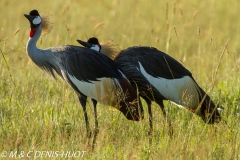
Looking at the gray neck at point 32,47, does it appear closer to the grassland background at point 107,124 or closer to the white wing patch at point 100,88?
the grassland background at point 107,124

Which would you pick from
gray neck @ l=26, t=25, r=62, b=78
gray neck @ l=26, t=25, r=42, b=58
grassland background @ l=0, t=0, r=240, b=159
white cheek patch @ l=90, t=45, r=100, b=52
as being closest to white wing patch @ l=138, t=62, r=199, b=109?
grassland background @ l=0, t=0, r=240, b=159

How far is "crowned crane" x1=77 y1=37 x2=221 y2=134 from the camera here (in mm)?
5445

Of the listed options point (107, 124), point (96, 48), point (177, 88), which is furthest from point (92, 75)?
point (177, 88)

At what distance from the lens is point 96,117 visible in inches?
203

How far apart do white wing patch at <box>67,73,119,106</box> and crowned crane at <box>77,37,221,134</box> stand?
313 millimetres

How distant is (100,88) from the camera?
204 inches

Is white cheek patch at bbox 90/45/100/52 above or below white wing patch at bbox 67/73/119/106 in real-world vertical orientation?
above

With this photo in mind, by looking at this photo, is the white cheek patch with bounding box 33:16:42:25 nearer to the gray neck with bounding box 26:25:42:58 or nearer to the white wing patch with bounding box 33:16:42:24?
the white wing patch with bounding box 33:16:42:24

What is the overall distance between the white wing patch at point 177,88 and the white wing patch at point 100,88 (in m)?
0.37

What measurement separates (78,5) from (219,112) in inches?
239

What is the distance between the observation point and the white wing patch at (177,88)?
546cm

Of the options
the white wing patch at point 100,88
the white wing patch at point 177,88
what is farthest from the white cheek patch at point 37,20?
the white wing patch at point 177,88

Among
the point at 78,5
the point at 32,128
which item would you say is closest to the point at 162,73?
the point at 32,128

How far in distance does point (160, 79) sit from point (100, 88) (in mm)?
555
